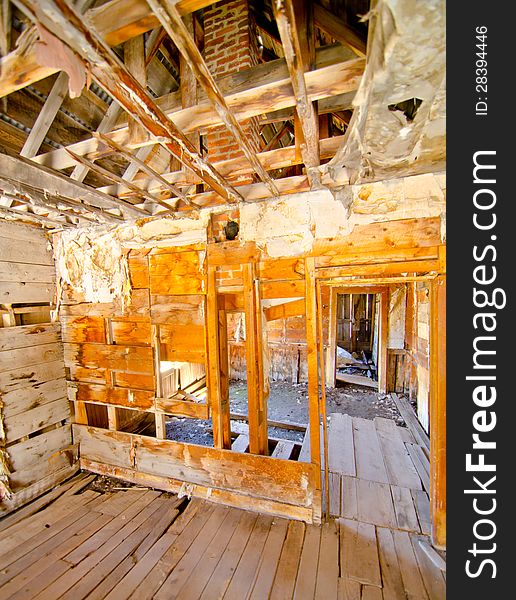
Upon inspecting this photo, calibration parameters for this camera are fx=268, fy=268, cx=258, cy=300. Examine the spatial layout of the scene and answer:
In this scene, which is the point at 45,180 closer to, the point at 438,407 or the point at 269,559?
the point at 269,559

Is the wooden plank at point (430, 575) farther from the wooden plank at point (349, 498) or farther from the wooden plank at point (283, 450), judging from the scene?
the wooden plank at point (283, 450)

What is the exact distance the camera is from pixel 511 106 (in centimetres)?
121

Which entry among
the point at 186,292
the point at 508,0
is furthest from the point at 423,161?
the point at 186,292

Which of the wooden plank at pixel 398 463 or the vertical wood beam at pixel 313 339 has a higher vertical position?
the vertical wood beam at pixel 313 339

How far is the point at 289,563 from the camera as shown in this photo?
1.85 m

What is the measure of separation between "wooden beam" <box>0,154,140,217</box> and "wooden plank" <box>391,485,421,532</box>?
342cm

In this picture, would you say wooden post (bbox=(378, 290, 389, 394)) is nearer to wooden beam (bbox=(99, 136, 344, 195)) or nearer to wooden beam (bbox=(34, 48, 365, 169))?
wooden beam (bbox=(99, 136, 344, 195))

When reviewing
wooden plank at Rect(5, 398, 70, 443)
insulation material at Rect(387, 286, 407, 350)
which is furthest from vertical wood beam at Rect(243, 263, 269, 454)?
insulation material at Rect(387, 286, 407, 350)

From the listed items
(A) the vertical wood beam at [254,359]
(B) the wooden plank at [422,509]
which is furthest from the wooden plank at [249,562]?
(B) the wooden plank at [422,509]

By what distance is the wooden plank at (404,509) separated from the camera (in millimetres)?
2120

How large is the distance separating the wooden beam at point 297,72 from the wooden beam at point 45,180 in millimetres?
1512

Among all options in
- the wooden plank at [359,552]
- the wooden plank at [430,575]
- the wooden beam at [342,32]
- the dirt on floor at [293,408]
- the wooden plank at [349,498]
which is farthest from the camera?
the dirt on floor at [293,408]

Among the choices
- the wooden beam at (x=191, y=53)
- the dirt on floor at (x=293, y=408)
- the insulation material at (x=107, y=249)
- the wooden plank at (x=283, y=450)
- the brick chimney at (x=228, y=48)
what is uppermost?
the brick chimney at (x=228, y=48)

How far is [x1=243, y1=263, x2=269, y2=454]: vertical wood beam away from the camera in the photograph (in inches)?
90.9
